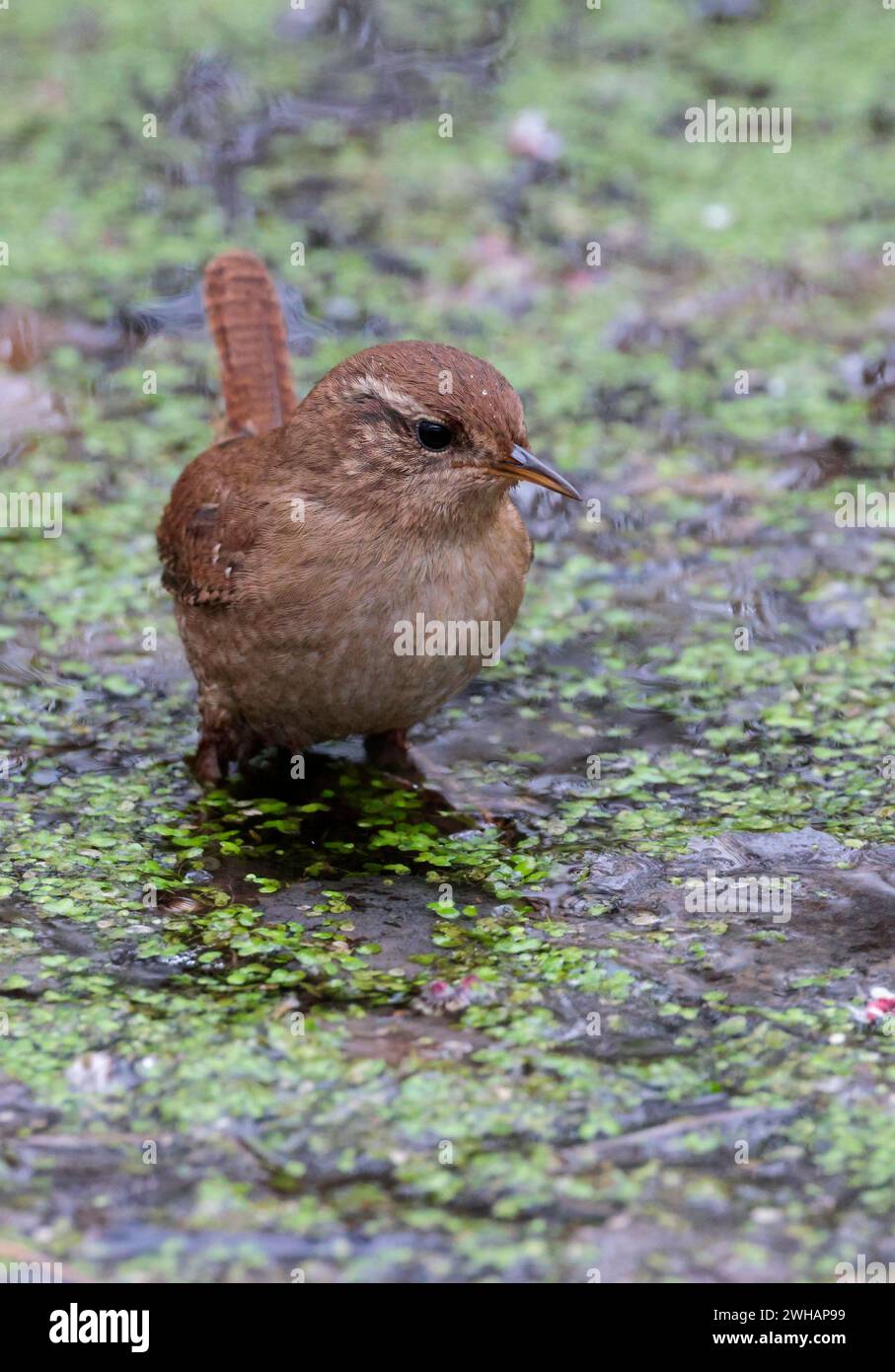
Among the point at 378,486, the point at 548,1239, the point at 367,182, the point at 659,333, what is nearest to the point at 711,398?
the point at 659,333

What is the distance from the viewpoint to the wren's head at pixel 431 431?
4.86 m

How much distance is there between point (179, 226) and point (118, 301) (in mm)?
872

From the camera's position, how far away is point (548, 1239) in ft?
11.8

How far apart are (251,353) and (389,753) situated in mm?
1645

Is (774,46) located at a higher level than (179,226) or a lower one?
higher

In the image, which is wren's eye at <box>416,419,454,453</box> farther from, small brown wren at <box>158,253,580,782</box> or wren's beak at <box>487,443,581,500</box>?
wren's beak at <box>487,443,581,500</box>

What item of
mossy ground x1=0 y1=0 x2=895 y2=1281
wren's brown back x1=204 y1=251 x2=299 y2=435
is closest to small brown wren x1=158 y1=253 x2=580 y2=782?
mossy ground x1=0 y1=0 x2=895 y2=1281

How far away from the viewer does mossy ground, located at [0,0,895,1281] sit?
3.80 m

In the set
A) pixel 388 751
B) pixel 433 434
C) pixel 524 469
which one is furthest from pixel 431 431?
pixel 388 751

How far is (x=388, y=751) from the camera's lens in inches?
226

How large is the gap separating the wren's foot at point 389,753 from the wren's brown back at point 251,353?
1.27 meters

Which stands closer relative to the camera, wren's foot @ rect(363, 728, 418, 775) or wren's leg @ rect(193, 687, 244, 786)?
wren's leg @ rect(193, 687, 244, 786)

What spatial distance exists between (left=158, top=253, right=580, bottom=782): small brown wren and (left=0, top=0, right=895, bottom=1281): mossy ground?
0.52 metres
